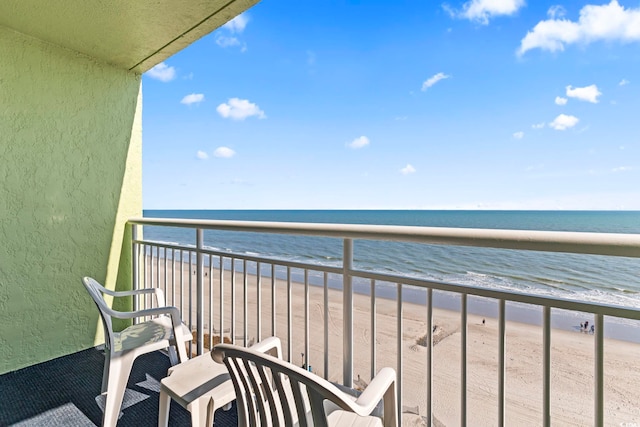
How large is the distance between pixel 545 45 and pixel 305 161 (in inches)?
800

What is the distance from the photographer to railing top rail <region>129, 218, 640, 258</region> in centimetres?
81

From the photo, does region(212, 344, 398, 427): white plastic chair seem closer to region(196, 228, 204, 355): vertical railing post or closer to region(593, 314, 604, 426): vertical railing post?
region(593, 314, 604, 426): vertical railing post

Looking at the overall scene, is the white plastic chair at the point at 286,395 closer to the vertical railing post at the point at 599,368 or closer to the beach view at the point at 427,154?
the vertical railing post at the point at 599,368

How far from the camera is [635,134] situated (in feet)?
85.3

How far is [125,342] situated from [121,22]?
2044 millimetres

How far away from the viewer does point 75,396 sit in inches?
80.8

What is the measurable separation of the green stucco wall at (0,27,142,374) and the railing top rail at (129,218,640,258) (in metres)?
1.96

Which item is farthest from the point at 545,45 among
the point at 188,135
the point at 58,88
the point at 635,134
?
the point at 58,88

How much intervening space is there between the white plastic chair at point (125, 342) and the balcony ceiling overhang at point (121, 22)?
1.67 metres

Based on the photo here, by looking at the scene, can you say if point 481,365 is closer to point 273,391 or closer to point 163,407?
point 163,407

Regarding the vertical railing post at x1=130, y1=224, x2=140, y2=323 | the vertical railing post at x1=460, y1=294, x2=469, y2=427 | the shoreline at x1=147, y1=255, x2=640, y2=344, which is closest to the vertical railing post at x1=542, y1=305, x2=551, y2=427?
the vertical railing post at x1=460, y1=294, x2=469, y2=427

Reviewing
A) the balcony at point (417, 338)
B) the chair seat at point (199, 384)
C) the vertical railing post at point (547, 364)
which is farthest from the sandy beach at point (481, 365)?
the vertical railing post at point (547, 364)

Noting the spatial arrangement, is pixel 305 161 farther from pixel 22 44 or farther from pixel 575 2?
pixel 22 44

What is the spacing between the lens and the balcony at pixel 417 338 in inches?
41.0
